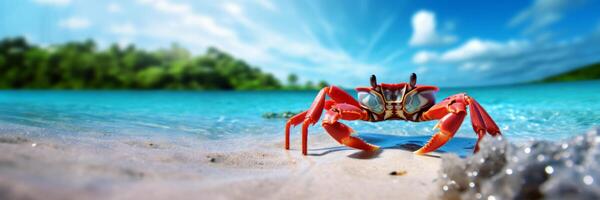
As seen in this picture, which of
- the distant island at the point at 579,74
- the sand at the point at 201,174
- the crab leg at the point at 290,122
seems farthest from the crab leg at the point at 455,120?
the distant island at the point at 579,74

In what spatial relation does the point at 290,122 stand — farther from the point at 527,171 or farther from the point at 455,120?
the point at 527,171

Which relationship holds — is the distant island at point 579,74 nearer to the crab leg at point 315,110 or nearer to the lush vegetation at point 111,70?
the lush vegetation at point 111,70

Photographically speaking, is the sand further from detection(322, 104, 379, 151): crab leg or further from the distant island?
the distant island

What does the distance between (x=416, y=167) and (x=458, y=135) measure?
9.52ft

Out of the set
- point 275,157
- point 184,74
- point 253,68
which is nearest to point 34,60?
point 184,74

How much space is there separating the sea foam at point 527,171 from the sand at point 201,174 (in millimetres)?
260

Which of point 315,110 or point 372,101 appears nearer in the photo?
point 315,110

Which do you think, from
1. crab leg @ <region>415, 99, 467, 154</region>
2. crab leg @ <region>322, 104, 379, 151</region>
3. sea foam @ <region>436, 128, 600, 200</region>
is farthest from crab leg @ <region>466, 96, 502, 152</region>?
sea foam @ <region>436, 128, 600, 200</region>

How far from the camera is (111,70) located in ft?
198

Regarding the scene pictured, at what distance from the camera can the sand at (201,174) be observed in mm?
1599

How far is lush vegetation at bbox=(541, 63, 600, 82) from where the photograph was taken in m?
57.9

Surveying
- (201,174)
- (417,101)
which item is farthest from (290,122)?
(201,174)

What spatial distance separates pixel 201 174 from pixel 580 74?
257ft

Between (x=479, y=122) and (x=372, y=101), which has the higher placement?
(x=372, y=101)
